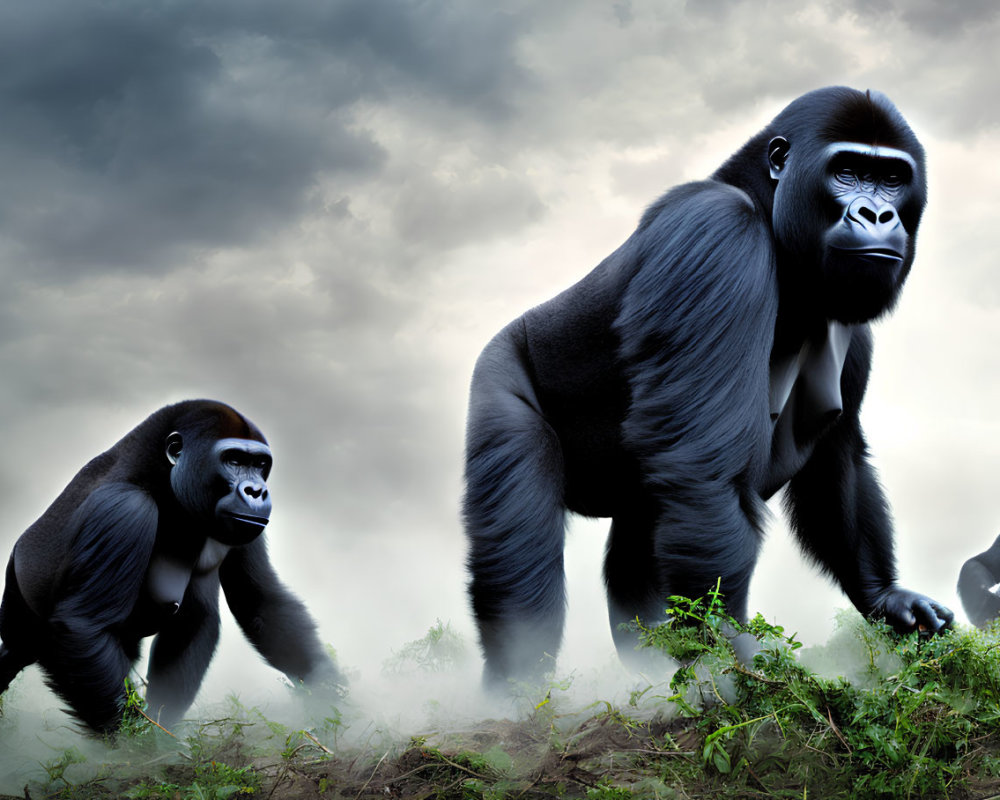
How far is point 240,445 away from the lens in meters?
4.30

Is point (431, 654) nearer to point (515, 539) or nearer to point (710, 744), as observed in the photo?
point (515, 539)

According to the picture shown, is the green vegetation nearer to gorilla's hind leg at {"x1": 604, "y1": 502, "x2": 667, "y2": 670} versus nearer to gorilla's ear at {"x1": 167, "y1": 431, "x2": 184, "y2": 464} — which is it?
gorilla's hind leg at {"x1": 604, "y1": 502, "x2": 667, "y2": 670}

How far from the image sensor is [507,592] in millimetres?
3350

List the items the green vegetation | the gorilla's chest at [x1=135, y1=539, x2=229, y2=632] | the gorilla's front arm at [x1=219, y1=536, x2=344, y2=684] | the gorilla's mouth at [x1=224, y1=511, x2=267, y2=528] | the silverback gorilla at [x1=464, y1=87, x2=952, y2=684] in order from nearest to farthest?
the green vegetation
the silverback gorilla at [x1=464, y1=87, x2=952, y2=684]
the gorilla's mouth at [x1=224, y1=511, x2=267, y2=528]
the gorilla's chest at [x1=135, y1=539, x2=229, y2=632]
the gorilla's front arm at [x1=219, y1=536, x2=344, y2=684]

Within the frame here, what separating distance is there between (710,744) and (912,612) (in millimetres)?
1753

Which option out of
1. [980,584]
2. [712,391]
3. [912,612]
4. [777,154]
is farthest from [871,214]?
[980,584]

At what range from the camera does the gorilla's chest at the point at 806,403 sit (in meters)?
3.45

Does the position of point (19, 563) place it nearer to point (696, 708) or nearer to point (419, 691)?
point (419, 691)

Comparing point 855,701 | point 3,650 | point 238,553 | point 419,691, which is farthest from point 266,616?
point 855,701

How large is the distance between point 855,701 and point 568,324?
176cm

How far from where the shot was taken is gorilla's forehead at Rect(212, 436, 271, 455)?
426 cm

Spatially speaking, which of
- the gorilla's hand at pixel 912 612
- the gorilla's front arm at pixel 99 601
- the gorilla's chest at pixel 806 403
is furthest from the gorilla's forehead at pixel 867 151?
the gorilla's front arm at pixel 99 601

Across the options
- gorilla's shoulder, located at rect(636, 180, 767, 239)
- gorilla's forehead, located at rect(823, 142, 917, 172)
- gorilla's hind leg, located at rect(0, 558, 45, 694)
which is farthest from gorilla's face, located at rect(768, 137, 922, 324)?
gorilla's hind leg, located at rect(0, 558, 45, 694)

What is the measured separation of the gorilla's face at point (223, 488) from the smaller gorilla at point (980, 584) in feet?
14.7
